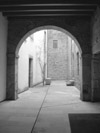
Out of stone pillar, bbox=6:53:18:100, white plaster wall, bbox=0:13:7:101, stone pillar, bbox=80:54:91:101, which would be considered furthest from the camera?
stone pillar, bbox=6:53:18:100

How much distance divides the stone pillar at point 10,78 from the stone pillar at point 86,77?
2.36m

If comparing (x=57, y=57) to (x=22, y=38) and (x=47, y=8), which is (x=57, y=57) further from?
(x=47, y=8)

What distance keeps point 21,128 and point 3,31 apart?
363cm

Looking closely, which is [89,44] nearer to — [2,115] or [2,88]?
[2,88]

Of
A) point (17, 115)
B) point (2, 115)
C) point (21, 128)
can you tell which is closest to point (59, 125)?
point (21, 128)

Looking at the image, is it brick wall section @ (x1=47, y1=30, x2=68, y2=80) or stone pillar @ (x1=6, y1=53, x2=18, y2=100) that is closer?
stone pillar @ (x1=6, y1=53, x2=18, y2=100)

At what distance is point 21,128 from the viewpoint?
3.18 metres

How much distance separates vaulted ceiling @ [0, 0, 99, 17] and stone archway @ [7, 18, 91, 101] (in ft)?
1.49

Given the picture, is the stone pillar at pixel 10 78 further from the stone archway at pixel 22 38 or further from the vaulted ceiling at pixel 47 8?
the vaulted ceiling at pixel 47 8

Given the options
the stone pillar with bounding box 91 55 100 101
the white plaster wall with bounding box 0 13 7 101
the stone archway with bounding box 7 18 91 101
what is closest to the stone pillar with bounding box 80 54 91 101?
the stone archway with bounding box 7 18 91 101

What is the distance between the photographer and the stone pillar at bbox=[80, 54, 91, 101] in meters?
6.02

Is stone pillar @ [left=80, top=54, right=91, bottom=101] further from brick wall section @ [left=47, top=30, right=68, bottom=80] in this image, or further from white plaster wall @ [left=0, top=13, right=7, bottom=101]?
brick wall section @ [left=47, top=30, right=68, bottom=80]

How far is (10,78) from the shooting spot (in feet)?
20.5

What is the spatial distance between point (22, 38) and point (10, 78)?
56.3 inches
